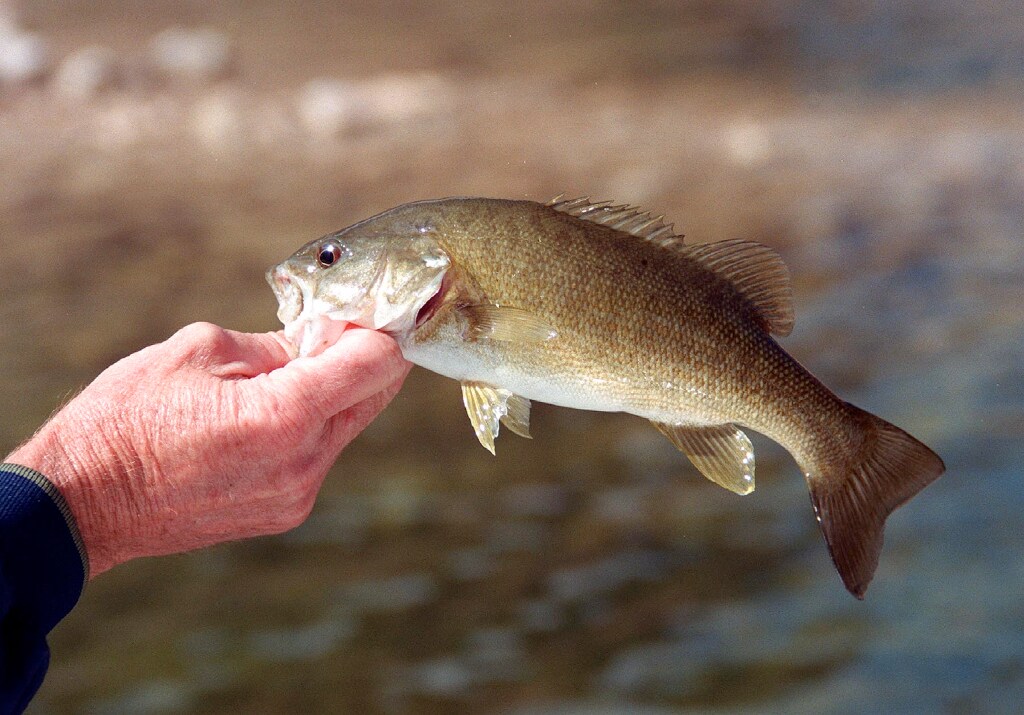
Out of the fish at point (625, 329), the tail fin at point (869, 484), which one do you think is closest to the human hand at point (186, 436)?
the fish at point (625, 329)

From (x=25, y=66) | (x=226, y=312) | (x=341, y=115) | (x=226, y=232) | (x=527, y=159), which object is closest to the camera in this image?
(x=226, y=312)

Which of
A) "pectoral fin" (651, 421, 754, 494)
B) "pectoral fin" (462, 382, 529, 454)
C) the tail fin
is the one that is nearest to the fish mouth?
"pectoral fin" (462, 382, 529, 454)

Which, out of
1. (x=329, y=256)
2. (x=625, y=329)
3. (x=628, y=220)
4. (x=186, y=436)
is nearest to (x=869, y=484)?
(x=625, y=329)

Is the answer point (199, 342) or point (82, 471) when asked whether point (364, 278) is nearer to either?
point (199, 342)

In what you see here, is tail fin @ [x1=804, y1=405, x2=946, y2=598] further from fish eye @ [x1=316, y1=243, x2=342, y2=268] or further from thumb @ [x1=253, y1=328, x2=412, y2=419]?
fish eye @ [x1=316, y1=243, x2=342, y2=268]

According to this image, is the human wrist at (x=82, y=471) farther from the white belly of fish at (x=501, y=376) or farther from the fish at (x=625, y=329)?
the white belly of fish at (x=501, y=376)

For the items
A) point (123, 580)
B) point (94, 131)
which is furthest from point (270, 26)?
point (123, 580)

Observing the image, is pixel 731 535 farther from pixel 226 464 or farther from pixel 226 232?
pixel 226 232
